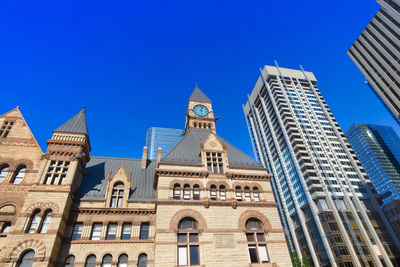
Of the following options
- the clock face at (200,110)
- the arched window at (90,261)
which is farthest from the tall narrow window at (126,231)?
the clock face at (200,110)

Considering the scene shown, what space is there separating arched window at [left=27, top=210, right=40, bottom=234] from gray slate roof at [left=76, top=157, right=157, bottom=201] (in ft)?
13.4

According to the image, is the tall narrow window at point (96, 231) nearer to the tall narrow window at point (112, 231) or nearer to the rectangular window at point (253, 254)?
the tall narrow window at point (112, 231)

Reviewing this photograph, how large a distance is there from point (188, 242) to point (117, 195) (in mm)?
9338

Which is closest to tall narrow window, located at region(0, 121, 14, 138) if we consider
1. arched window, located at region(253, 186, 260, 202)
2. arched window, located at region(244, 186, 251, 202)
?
arched window, located at region(244, 186, 251, 202)

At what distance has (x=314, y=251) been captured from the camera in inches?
2933

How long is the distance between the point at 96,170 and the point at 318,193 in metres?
72.3

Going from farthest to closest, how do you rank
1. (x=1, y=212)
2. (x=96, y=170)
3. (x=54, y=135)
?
(x=96, y=170)
(x=54, y=135)
(x=1, y=212)

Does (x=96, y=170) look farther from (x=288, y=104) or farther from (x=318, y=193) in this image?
(x=288, y=104)

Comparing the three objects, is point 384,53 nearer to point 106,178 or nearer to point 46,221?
point 106,178

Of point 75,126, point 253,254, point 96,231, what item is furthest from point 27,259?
point 253,254

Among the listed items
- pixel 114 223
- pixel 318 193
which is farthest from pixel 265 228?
pixel 318 193

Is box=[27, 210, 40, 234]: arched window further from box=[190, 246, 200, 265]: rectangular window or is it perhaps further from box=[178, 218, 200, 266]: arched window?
box=[190, 246, 200, 265]: rectangular window

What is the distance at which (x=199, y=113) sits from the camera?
43.7 meters

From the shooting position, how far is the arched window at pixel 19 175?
24141 mm
